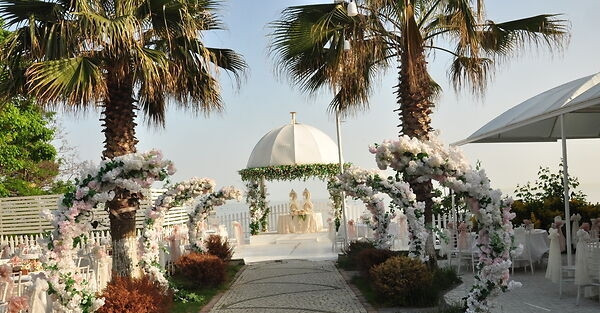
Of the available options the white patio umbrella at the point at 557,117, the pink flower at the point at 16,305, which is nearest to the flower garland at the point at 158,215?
the pink flower at the point at 16,305

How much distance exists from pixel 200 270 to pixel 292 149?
567 inches

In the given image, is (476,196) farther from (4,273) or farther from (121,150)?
(4,273)

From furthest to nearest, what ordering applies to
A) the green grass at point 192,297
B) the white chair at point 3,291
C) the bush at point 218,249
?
the bush at point 218,249
the green grass at point 192,297
the white chair at point 3,291

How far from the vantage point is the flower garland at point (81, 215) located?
683 centimetres

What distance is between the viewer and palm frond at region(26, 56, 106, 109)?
859cm

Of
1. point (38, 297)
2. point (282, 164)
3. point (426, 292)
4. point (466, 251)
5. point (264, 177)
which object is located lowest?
point (426, 292)

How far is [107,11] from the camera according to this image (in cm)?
994

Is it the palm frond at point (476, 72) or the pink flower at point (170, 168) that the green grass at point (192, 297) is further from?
the palm frond at point (476, 72)

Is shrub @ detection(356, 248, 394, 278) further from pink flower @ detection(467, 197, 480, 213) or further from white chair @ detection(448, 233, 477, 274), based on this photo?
pink flower @ detection(467, 197, 480, 213)

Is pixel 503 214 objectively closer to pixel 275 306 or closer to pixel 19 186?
pixel 275 306

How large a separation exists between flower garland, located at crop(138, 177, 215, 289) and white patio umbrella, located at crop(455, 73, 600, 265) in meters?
5.63

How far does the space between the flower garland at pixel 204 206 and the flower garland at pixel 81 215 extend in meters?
6.02

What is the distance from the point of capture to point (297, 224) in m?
25.5

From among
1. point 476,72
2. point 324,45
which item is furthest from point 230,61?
point 476,72
